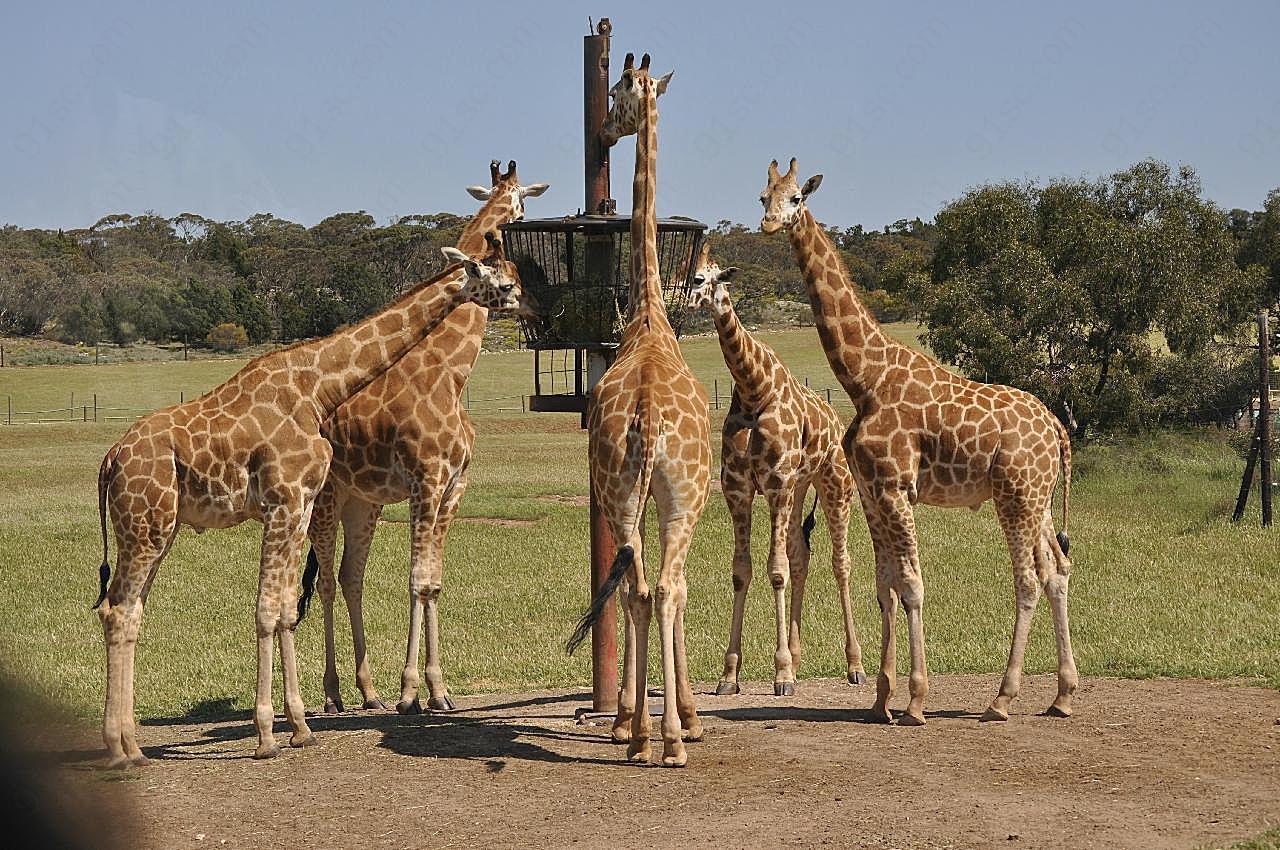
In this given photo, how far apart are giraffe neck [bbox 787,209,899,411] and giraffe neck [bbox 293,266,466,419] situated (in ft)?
8.43

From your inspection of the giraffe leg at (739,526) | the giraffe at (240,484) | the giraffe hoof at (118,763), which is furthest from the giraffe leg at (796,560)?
the giraffe hoof at (118,763)

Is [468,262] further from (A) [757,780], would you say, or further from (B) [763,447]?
(A) [757,780]

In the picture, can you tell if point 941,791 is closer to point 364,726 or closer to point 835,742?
point 835,742

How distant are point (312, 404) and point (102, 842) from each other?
793 cm

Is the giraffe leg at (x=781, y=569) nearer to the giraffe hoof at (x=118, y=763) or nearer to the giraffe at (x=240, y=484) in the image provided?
the giraffe at (x=240, y=484)

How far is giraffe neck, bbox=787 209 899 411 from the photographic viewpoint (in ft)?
34.6

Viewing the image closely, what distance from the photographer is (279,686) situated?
42.4ft

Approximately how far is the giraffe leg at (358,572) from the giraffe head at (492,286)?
82.9 inches

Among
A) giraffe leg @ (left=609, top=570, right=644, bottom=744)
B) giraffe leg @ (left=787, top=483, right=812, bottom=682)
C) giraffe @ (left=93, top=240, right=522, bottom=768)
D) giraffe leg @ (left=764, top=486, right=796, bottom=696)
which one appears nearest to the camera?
giraffe @ (left=93, top=240, right=522, bottom=768)

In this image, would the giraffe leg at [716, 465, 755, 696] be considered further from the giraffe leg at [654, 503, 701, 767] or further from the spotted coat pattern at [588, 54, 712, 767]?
the giraffe leg at [654, 503, 701, 767]

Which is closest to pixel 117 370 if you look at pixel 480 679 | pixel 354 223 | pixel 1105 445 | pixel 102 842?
pixel 354 223

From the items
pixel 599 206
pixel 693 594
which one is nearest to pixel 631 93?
pixel 599 206

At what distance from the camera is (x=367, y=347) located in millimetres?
10148

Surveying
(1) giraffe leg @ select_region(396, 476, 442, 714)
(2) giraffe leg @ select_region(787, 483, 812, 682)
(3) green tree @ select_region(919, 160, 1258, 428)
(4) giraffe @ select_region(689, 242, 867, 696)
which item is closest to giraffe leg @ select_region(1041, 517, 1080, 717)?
(4) giraffe @ select_region(689, 242, 867, 696)
